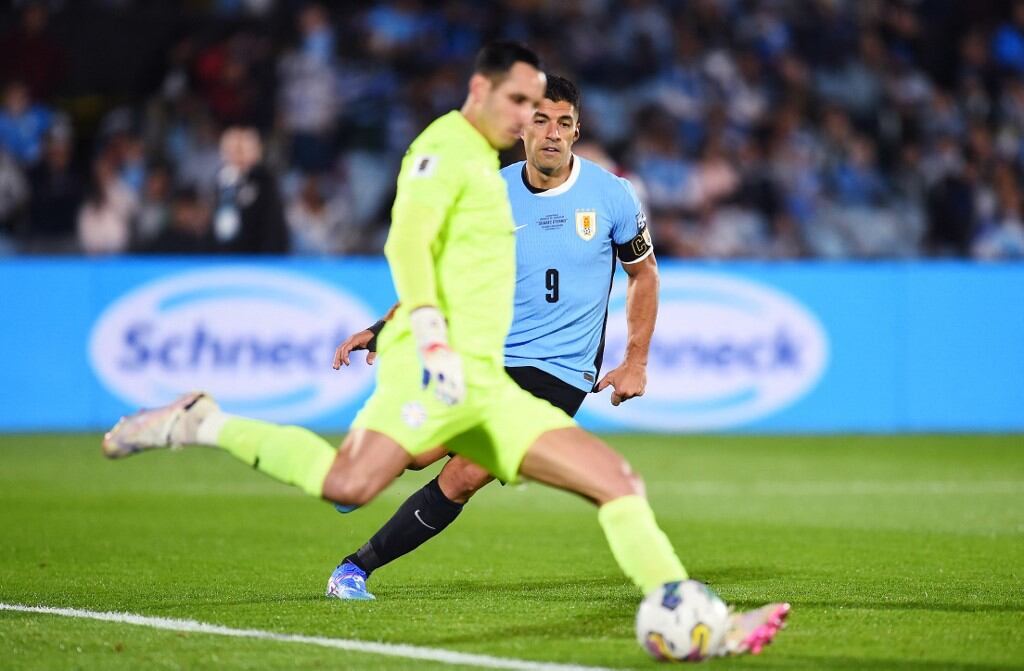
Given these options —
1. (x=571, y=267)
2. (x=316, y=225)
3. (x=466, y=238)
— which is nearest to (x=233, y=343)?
(x=316, y=225)

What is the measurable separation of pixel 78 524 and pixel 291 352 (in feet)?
18.1

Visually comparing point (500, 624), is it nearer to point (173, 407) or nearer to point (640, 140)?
point (173, 407)

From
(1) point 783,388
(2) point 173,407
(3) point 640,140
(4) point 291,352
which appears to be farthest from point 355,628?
(3) point 640,140

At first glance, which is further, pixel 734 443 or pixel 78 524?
pixel 734 443

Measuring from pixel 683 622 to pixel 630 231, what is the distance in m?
2.47

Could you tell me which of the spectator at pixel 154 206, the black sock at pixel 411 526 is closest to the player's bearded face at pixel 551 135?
the black sock at pixel 411 526

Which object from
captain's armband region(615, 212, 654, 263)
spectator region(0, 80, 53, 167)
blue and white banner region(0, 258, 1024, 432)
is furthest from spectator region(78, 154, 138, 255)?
captain's armband region(615, 212, 654, 263)

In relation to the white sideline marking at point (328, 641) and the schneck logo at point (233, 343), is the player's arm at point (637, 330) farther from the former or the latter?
the schneck logo at point (233, 343)

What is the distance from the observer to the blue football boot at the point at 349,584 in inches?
283

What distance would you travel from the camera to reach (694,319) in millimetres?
15781

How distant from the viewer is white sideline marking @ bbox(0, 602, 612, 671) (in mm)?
5527

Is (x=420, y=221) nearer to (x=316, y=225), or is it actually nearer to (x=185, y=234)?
(x=185, y=234)

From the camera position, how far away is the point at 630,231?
7.46 m

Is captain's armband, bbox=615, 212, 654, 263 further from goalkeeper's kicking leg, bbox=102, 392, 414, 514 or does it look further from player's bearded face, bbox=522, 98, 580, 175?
goalkeeper's kicking leg, bbox=102, 392, 414, 514
